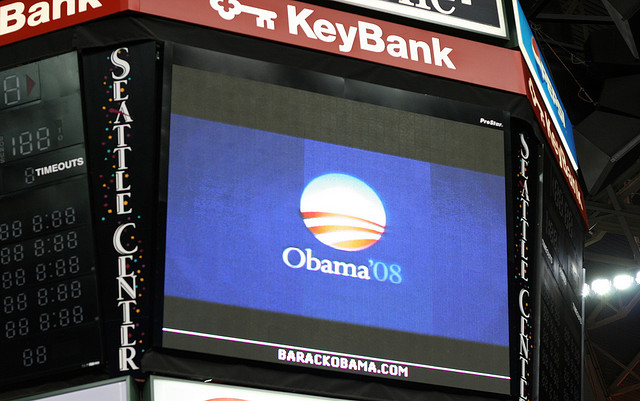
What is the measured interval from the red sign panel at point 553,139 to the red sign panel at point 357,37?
328 mm

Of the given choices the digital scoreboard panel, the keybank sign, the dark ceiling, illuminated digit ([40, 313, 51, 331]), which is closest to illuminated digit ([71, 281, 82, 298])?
the digital scoreboard panel

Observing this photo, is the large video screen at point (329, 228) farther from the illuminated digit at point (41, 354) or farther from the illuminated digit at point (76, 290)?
the illuminated digit at point (41, 354)

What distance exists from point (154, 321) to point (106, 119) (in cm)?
171

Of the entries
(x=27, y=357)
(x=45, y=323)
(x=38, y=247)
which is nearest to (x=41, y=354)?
(x=27, y=357)

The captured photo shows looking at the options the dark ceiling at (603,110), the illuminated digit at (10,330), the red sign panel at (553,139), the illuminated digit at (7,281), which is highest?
the dark ceiling at (603,110)

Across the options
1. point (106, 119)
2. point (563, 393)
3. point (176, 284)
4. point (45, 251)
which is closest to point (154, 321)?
point (176, 284)

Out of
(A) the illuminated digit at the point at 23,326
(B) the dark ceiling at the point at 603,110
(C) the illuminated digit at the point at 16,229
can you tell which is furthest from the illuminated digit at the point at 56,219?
(B) the dark ceiling at the point at 603,110

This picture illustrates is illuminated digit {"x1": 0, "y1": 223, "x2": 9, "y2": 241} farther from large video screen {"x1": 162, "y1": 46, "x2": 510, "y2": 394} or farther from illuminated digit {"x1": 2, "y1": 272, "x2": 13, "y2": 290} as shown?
large video screen {"x1": 162, "y1": 46, "x2": 510, "y2": 394}

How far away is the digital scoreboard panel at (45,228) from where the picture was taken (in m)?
8.13

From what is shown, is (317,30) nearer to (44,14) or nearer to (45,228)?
(44,14)

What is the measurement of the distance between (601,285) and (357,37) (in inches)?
417

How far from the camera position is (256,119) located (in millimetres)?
8844

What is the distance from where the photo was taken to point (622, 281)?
18.9m

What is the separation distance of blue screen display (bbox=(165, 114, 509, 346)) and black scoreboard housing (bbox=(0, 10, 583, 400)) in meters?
0.22
